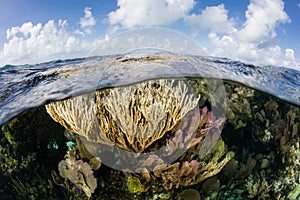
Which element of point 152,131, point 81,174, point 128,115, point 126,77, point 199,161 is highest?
point 126,77

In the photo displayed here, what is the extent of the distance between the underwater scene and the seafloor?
22mm

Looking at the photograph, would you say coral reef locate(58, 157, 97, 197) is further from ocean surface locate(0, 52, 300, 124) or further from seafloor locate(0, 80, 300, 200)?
ocean surface locate(0, 52, 300, 124)

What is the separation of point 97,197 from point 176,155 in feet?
5.24

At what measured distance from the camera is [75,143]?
18.3 feet

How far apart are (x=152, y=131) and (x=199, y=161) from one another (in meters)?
1.06

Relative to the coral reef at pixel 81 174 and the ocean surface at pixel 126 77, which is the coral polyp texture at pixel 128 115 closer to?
the coral reef at pixel 81 174

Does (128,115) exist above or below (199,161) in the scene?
above

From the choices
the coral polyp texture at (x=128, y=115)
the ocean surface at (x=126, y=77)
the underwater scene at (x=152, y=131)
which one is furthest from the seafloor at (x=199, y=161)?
the coral polyp texture at (x=128, y=115)

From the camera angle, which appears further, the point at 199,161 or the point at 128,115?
the point at 199,161

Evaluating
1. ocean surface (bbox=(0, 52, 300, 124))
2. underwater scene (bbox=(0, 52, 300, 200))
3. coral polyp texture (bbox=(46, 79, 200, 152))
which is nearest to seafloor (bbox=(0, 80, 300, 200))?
underwater scene (bbox=(0, 52, 300, 200))

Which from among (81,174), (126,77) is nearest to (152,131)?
(81,174)

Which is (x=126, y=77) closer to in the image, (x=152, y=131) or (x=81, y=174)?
(x=152, y=131)

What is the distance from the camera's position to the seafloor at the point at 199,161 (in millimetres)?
5074

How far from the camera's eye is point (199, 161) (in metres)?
5.12
